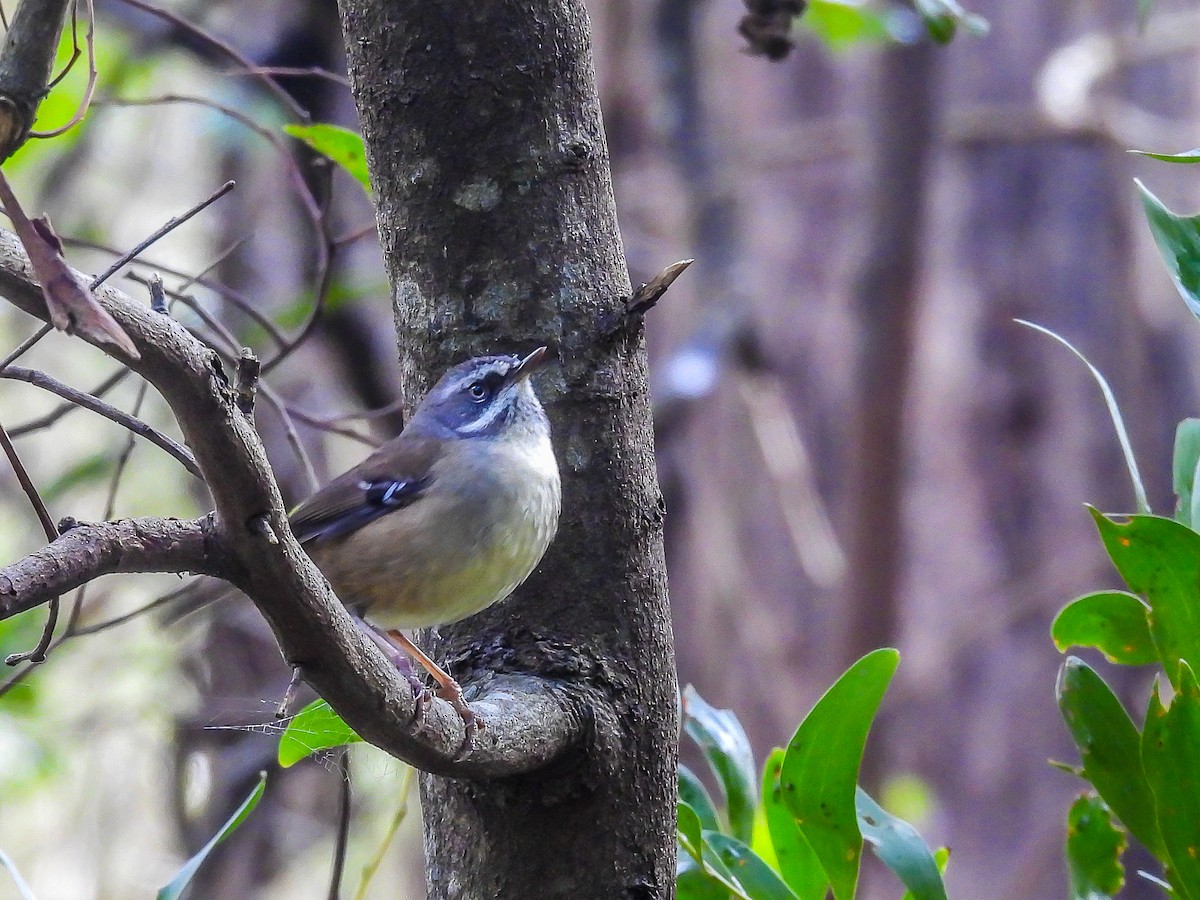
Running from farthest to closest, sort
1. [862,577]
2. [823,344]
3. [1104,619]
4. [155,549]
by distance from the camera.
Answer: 1. [823,344]
2. [862,577]
3. [1104,619]
4. [155,549]

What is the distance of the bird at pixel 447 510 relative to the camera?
2.54m

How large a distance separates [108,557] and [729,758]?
185cm

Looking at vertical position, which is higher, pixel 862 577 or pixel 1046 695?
pixel 862 577

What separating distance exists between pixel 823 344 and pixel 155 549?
784 cm

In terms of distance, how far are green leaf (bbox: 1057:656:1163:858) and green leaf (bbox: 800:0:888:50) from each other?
312cm

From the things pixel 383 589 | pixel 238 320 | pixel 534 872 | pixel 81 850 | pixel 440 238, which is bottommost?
pixel 81 850

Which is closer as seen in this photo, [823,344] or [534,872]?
[534,872]

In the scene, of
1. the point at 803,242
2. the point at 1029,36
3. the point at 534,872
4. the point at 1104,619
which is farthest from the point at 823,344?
the point at 534,872

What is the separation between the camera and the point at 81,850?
9195 mm

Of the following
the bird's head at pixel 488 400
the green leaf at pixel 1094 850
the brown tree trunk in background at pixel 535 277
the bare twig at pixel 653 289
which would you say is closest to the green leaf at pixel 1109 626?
the green leaf at pixel 1094 850

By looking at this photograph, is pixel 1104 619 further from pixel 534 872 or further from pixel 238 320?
pixel 238 320

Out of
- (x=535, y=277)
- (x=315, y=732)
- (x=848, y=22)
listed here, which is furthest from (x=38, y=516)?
(x=848, y=22)

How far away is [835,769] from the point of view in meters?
2.56

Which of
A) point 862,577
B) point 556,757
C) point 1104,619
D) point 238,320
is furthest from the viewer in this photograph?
point 238,320
